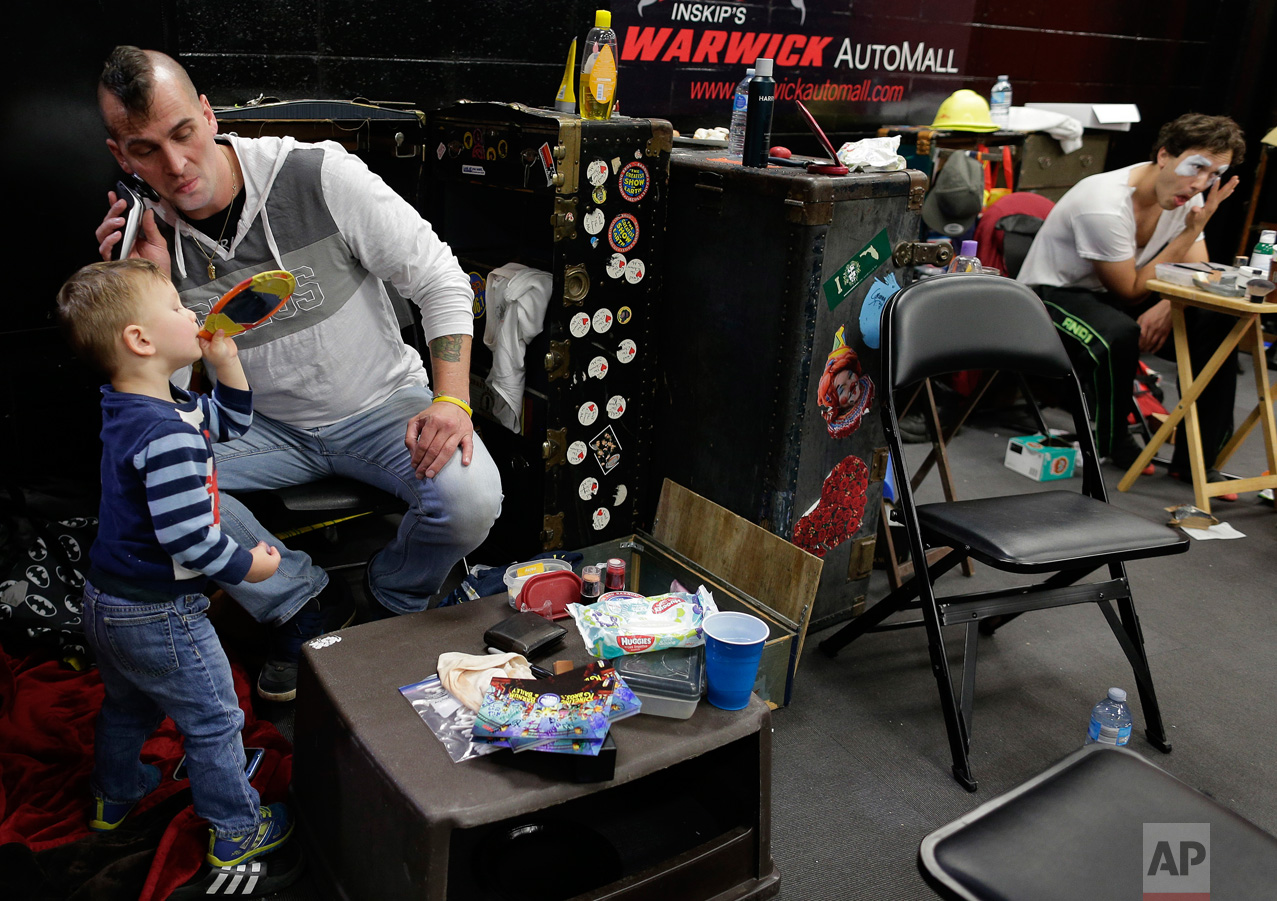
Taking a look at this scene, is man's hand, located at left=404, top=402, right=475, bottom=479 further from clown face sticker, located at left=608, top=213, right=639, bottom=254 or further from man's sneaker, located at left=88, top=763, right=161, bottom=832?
man's sneaker, located at left=88, top=763, right=161, bottom=832

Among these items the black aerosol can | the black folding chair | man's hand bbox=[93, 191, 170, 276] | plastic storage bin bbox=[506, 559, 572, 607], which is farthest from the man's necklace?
the black folding chair

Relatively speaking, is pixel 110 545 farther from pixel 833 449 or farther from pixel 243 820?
pixel 833 449

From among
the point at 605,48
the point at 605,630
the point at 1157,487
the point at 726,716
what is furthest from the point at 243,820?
the point at 1157,487

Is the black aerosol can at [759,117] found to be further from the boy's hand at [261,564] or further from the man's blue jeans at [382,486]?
the boy's hand at [261,564]

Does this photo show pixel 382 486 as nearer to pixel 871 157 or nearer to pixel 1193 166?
pixel 871 157

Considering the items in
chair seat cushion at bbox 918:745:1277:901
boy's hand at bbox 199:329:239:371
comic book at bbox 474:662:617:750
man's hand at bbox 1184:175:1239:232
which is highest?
man's hand at bbox 1184:175:1239:232

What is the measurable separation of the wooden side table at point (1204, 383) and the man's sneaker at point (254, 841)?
126 inches

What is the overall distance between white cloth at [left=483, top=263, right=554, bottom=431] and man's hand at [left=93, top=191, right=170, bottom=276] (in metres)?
0.81

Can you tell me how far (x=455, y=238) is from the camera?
284cm

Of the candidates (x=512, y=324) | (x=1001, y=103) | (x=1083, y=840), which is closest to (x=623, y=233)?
(x=512, y=324)

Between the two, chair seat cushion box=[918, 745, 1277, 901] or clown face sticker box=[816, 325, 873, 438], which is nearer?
chair seat cushion box=[918, 745, 1277, 901]

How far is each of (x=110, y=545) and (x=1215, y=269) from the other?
12.1ft

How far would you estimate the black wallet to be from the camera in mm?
1745

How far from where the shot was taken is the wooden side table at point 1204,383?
3.35 meters
